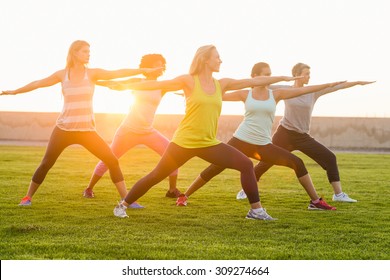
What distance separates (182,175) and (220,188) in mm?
3604

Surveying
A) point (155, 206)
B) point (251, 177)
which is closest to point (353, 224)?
point (251, 177)

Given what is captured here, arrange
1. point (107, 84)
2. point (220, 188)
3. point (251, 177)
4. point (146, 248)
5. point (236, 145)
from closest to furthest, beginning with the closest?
point (146, 248) < point (251, 177) < point (107, 84) < point (236, 145) < point (220, 188)

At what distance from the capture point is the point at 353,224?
7652 millimetres

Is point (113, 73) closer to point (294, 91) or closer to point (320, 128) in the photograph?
point (294, 91)

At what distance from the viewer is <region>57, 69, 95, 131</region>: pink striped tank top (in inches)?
324

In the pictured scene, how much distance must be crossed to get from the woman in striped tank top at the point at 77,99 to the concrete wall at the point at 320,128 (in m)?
23.0

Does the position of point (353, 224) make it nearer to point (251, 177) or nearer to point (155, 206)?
point (251, 177)

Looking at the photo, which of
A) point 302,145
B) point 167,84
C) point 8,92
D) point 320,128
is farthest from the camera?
point 320,128

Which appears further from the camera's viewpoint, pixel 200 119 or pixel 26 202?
pixel 26 202

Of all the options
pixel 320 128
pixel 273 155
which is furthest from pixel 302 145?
pixel 320 128

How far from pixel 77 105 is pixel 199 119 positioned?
1.86 m

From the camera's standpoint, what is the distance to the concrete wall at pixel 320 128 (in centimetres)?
3098

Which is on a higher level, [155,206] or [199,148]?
[199,148]

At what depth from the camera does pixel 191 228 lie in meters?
7.15
